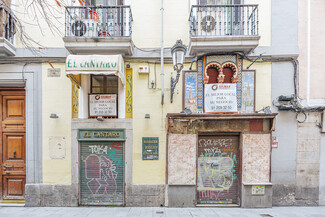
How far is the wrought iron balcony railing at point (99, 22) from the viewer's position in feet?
19.8

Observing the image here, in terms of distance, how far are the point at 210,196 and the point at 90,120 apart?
16.2 ft

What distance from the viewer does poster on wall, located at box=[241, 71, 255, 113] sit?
625 cm

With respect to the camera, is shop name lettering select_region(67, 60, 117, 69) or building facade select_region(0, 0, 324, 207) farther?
building facade select_region(0, 0, 324, 207)

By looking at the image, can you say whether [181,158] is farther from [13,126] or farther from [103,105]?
[13,126]

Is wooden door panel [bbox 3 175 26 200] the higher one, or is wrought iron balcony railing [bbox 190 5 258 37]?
wrought iron balcony railing [bbox 190 5 258 37]

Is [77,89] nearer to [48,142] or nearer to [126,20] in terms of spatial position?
[48,142]

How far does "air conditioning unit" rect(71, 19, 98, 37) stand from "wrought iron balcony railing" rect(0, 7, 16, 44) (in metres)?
2.05

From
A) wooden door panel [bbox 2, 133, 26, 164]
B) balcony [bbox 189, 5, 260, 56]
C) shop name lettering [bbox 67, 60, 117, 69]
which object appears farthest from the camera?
wooden door panel [bbox 2, 133, 26, 164]

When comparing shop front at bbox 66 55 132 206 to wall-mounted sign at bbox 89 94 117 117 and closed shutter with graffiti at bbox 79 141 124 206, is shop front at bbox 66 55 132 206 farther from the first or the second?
wall-mounted sign at bbox 89 94 117 117

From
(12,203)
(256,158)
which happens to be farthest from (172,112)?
(12,203)

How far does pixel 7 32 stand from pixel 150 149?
621cm

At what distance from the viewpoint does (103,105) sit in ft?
21.1
